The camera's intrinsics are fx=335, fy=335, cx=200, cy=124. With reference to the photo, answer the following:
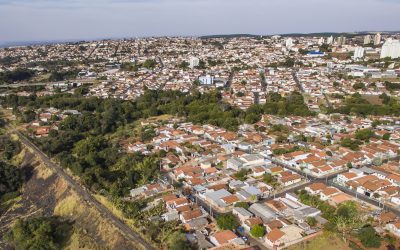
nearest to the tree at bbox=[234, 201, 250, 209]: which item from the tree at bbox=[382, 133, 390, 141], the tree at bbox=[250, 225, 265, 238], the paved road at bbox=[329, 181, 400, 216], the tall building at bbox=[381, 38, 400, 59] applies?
the tree at bbox=[250, 225, 265, 238]

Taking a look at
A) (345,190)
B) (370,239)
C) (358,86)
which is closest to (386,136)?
(345,190)

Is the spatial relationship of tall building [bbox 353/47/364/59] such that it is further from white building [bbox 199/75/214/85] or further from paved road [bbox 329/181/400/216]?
paved road [bbox 329/181/400/216]

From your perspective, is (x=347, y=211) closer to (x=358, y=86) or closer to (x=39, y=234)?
(x=39, y=234)

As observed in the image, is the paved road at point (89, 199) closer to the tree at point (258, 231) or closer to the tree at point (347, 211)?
the tree at point (258, 231)

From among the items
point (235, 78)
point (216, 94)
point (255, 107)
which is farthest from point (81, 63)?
point (255, 107)

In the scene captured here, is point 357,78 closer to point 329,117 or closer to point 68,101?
point 329,117

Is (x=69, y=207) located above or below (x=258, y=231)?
below
